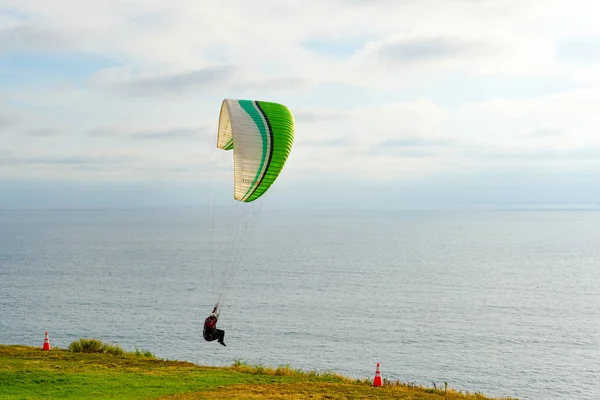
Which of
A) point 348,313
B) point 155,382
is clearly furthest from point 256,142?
point 348,313

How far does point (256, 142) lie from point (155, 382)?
9819 millimetres

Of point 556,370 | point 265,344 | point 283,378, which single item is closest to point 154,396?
point 283,378

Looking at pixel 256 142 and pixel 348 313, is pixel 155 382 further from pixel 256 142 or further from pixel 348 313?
pixel 348 313

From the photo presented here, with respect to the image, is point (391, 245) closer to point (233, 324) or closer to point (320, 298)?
point (320, 298)

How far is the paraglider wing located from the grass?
724 cm

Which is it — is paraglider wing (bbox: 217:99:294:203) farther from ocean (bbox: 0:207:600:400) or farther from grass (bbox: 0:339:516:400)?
ocean (bbox: 0:207:600:400)

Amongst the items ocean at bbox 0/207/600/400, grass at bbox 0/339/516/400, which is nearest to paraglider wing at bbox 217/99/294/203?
grass at bbox 0/339/516/400

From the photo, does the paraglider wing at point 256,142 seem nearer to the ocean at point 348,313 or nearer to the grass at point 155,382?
the grass at point 155,382

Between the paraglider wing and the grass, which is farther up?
the paraglider wing

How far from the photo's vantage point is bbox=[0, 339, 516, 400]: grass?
19734 millimetres

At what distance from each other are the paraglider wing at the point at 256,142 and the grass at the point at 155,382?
7.24 meters

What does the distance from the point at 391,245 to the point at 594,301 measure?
8571 centimetres

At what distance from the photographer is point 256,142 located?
22641 mm

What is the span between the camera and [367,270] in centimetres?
10769
